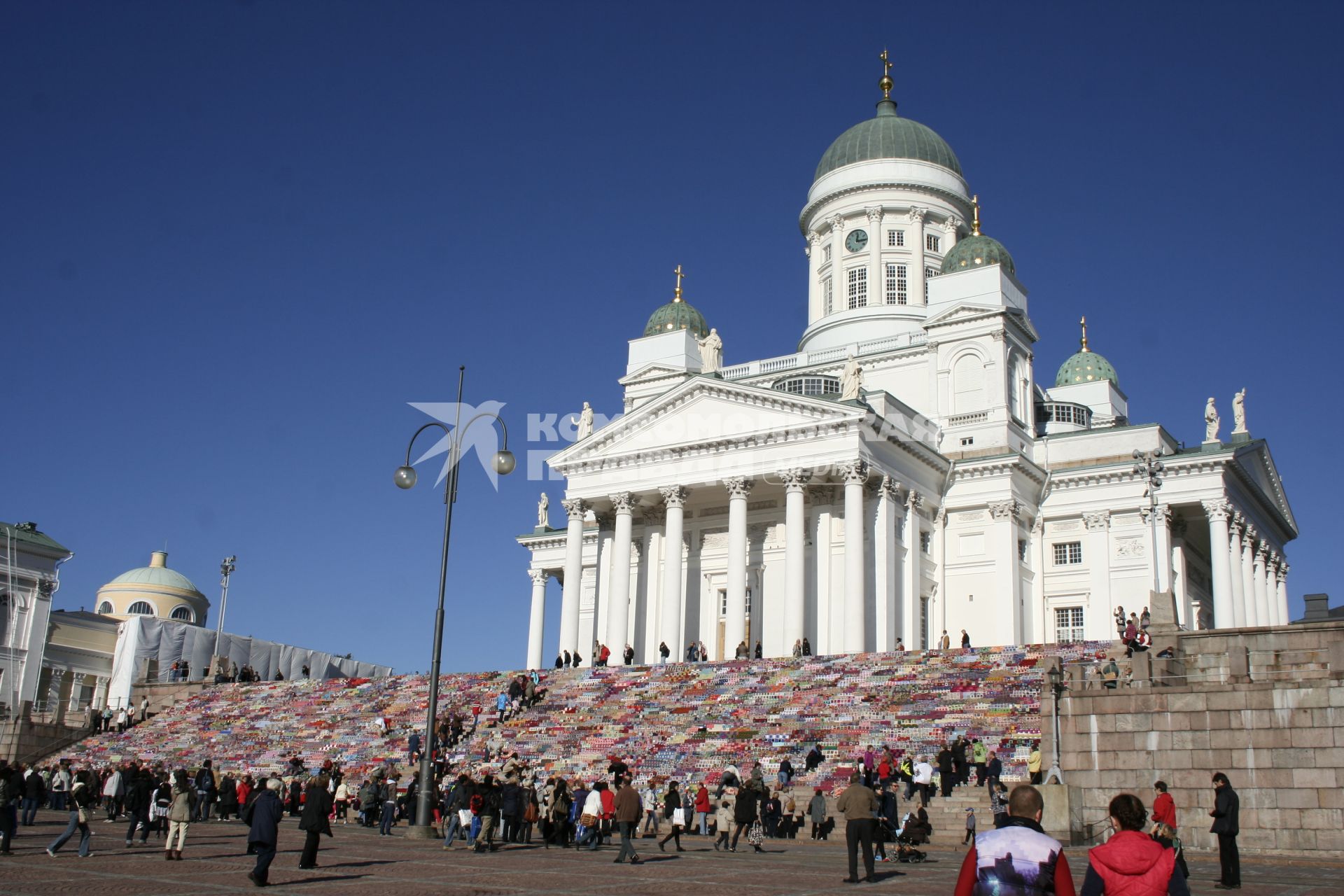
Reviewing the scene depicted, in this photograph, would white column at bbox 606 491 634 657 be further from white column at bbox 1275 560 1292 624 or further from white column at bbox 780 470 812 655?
white column at bbox 1275 560 1292 624

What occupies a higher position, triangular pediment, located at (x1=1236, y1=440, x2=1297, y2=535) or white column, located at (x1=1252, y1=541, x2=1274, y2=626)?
triangular pediment, located at (x1=1236, y1=440, x2=1297, y2=535)

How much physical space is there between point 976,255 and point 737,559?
1762 cm

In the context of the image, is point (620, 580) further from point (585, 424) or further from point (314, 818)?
point (314, 818)

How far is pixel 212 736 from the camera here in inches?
1608

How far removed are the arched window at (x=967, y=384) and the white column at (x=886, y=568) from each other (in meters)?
6.84

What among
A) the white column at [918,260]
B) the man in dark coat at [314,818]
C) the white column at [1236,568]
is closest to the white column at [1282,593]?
the white column at [1236,568]

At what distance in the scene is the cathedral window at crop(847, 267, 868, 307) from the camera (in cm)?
5972

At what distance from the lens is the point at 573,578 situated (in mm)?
47875

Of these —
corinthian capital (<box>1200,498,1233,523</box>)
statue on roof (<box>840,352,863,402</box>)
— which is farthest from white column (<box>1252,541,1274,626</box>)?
statue on roof (<box>840,352,863,402</box>)

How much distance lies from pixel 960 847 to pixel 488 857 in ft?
30.1

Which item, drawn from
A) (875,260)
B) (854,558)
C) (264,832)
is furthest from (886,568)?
(264,832)

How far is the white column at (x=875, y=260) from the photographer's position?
5900 centimetres

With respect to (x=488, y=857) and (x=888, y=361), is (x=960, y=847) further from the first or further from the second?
(x=888, y=361)

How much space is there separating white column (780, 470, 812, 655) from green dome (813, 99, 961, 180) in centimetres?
2306
